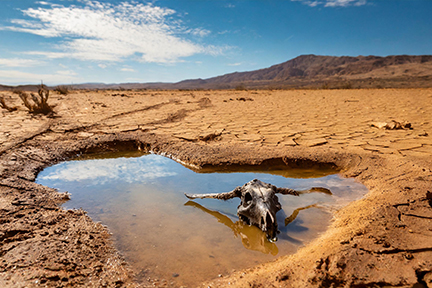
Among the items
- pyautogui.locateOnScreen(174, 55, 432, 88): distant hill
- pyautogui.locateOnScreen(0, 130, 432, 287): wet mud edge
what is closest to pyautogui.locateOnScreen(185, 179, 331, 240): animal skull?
pyautogui.locateOnScreen(0, 130, 432, 287): wet mud edge

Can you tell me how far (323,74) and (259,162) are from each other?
8028 centimetres

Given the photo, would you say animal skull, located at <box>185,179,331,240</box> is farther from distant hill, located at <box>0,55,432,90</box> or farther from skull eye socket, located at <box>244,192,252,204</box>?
distant hill, located at <box>0,55,432,90</box>

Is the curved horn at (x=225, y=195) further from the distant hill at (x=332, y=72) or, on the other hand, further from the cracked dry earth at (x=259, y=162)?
the distant hill at (x=332, y=72)

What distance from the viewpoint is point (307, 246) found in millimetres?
2078

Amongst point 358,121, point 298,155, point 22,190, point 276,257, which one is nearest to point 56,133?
point 22,190

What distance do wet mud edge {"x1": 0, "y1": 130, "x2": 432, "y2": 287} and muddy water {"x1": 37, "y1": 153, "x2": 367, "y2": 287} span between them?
0.13 m

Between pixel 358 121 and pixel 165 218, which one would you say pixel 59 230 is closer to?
pixel 165 218

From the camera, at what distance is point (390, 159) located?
350cm

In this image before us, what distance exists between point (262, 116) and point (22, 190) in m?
5.97

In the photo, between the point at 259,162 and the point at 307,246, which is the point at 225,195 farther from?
the point at 259,162

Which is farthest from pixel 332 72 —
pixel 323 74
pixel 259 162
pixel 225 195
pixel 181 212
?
pixel 181 212

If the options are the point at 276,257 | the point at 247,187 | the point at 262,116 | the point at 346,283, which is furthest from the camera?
the point at 262,116

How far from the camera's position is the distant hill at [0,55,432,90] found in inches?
1781

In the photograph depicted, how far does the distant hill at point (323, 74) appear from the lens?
4522 centimetres
